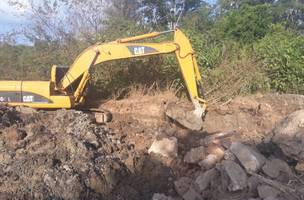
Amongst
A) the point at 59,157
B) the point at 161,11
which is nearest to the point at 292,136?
the point at 59,157

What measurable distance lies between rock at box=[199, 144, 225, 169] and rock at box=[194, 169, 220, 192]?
38 centimetres

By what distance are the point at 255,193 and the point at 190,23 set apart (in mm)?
15251

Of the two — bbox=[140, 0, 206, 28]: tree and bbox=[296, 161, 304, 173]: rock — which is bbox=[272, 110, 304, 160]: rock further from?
bbox=[140, 0, 206, 28]: tree

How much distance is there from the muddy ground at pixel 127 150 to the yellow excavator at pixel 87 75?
0.27 meters

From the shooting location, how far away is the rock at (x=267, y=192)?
231 inches

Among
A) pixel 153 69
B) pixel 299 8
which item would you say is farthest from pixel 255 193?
pixel 299 8

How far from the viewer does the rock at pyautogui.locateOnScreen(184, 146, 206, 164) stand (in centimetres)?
714

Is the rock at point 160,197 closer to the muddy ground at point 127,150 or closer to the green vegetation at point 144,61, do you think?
the muddy ground at point 127,150

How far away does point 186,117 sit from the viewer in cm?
855

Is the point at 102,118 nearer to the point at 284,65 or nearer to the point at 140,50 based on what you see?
the point at 140,50

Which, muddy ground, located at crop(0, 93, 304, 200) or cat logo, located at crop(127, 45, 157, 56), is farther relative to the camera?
cat logo, located at crop(127, 45, 157, 56)

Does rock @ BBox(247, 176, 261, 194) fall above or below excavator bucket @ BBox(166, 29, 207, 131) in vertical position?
below

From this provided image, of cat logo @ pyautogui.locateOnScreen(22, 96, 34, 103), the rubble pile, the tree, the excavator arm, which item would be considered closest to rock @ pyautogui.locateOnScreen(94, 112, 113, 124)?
the excavator arm

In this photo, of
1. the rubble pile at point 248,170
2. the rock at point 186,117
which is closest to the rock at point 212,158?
the rubble pile at point 248,170
